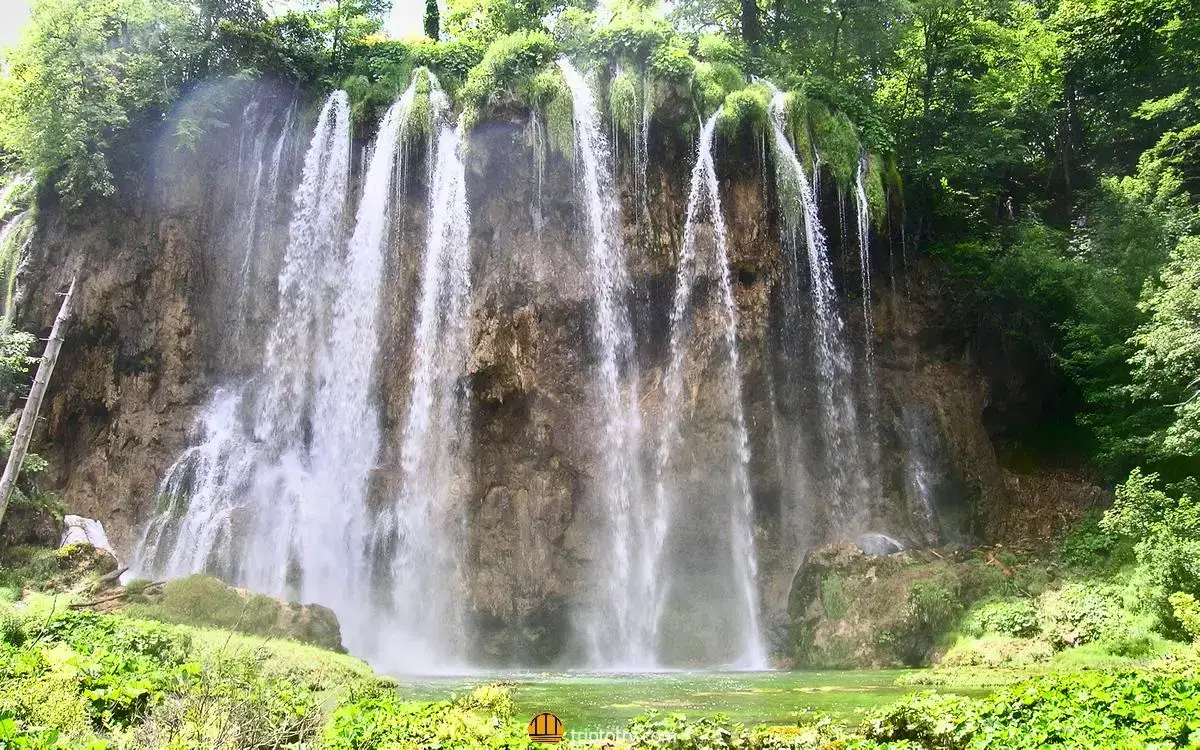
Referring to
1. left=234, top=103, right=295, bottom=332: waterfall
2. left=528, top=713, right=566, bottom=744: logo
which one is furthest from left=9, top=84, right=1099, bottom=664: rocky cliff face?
left=528, top=713, right=566, bottom=744: logo

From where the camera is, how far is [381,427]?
24172 mm

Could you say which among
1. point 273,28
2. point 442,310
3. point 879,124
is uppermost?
point 273,28

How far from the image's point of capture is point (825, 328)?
82.5 ft

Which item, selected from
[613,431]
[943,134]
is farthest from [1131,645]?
[943,134]

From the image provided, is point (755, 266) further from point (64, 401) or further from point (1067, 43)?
point (64, 401)

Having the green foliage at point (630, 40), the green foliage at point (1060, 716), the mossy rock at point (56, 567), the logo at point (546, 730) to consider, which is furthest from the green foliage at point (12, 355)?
the green foliage at point (1060, 716)

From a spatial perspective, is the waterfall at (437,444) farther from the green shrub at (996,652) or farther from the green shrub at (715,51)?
the green shrub at (996,652)

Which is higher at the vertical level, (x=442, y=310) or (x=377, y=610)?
(x=442, y=310)

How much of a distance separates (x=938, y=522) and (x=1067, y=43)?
1849 centimetres

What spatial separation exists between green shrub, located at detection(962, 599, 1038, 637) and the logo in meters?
13.4

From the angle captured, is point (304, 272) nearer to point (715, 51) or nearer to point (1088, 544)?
point (715, 51)

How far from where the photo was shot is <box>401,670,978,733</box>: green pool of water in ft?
30.9

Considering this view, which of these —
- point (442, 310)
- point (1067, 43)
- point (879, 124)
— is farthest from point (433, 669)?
point (1067, 43)

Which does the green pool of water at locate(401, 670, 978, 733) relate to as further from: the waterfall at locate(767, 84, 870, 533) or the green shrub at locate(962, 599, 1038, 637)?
the waterfall at locate(767, 84, 870, 533)
